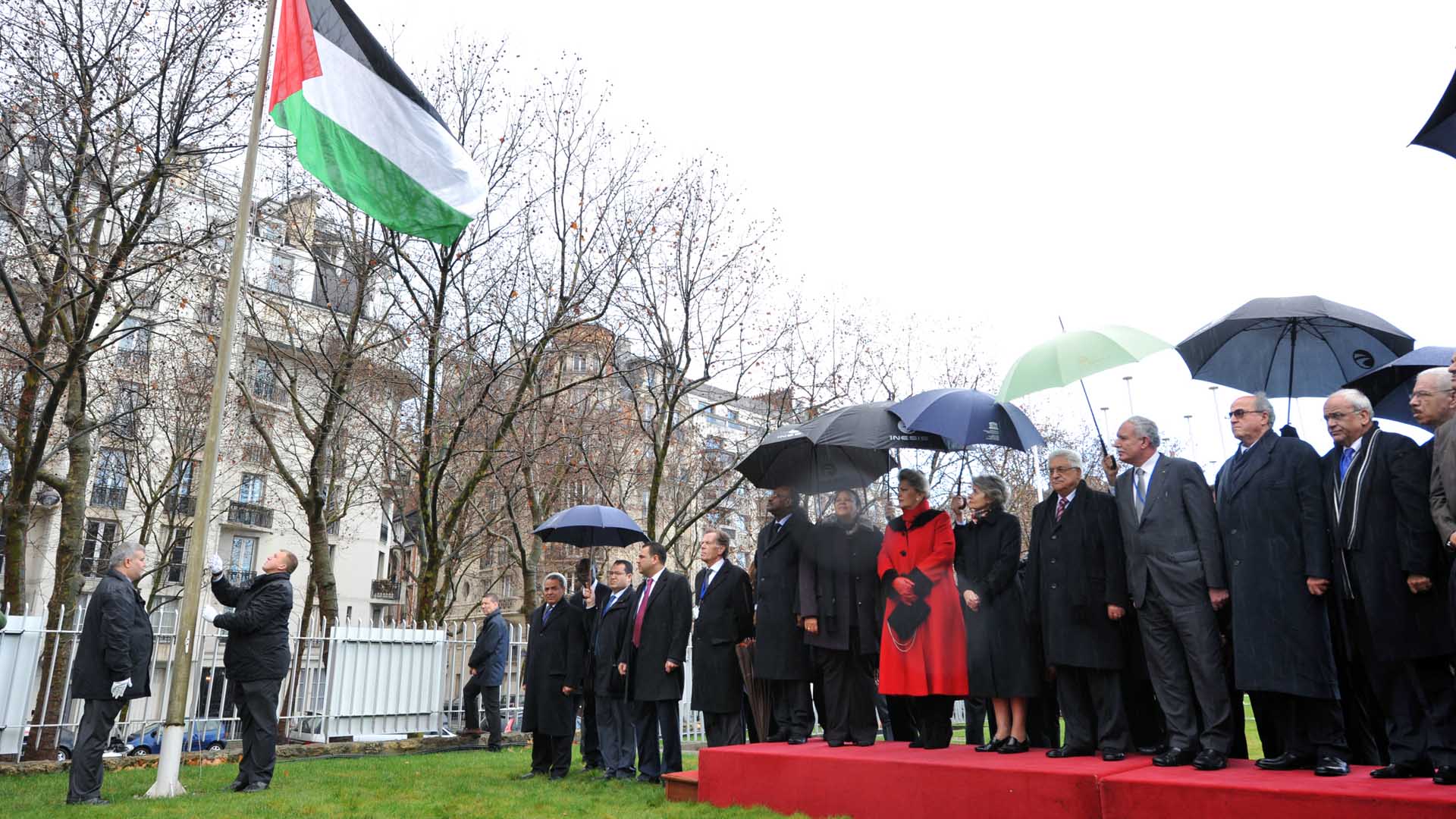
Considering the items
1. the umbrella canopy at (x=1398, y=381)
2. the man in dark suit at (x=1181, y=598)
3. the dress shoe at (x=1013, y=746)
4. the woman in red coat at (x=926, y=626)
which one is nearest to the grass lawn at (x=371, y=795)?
the woman in red coat at (x=926, y=626)

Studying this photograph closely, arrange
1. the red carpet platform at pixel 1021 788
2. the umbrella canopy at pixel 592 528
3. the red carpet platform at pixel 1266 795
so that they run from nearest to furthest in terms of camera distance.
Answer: the red carpet platform at pixel 1266 795, the red carpet platform at pixel 1021 788, the umbrella canopy at pixel 592 528

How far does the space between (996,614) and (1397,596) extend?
8.45 ft

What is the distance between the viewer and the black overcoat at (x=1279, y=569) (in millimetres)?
5164

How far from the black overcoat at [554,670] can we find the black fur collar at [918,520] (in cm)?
380

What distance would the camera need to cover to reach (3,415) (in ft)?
58.2

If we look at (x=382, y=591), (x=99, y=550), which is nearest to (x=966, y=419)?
(x=99, y=550)

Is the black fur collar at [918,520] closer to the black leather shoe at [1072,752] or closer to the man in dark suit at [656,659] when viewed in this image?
the black leather shoe at [1072,752]

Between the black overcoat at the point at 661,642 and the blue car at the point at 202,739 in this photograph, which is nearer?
the black overcoat at the point at 661,642

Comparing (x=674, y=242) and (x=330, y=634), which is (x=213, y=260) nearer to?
(x=330, y=634)

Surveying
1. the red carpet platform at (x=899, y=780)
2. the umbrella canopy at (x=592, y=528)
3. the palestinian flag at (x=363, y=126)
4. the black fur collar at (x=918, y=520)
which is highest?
the palestinian flag at (x=363, y=126)

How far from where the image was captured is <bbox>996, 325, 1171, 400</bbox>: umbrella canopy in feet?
23.8

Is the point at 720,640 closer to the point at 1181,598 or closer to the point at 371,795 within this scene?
the point at 371,795

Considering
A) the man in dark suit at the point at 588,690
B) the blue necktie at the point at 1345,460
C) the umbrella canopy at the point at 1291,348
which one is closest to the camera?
the blue necktie at the point at 1345,460

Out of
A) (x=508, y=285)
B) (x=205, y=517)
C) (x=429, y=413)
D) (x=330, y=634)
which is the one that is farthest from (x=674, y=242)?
(x=205, y=517)
